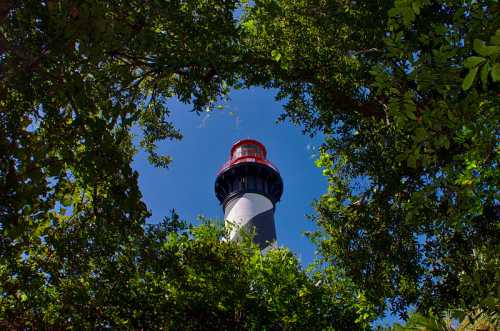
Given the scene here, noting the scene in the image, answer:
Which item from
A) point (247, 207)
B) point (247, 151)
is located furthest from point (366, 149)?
point (247, 151)

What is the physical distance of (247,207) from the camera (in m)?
33.7

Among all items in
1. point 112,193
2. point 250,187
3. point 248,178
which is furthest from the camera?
point 248,178

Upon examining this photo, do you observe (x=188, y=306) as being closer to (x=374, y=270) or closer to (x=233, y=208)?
(x=374, y=270)

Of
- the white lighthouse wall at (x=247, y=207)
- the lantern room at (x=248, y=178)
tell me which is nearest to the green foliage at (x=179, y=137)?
the white lighthouse wall at (x=247, y=207)

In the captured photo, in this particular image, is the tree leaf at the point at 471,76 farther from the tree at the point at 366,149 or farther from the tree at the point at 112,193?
the tree at the point at 366,149

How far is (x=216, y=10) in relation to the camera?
8.62 meters

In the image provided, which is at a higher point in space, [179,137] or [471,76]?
[179,137]

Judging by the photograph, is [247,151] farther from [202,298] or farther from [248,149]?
[202,298]

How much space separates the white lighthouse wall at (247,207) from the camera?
33.4 metres

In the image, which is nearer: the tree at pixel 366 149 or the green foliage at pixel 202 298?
the tree at pixel 366 149

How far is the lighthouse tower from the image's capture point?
33625 mm

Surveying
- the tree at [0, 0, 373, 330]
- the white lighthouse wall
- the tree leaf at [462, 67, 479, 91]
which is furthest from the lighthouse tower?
the tree leaf at [462, 67, 479, 91]

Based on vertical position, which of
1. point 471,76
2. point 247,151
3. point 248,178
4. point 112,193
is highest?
point 247,151

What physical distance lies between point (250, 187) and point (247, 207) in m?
3.01
